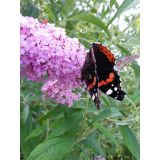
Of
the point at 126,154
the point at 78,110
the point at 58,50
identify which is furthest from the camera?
the point at 126,154

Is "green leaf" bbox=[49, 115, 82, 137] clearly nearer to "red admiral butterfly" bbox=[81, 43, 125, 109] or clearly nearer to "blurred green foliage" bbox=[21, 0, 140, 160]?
"blurred green foliage" bbox=[21, 0, 140, 160]

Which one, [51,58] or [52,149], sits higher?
[51,58]

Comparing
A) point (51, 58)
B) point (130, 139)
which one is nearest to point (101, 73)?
point (51, 58)

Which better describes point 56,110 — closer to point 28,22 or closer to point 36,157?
point 36,157

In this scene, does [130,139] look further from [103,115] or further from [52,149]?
[52,149]

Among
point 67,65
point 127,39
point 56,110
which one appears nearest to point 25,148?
point 56,110
